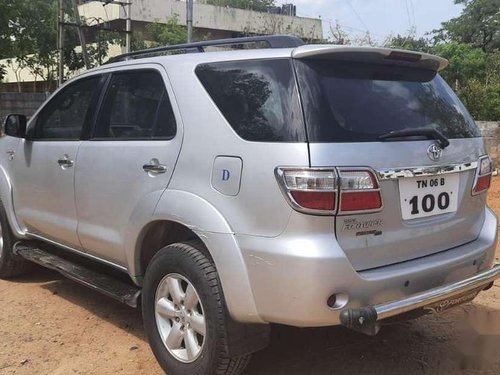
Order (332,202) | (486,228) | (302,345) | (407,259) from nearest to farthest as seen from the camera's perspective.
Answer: (332,202), (407,259), (486,228), (302,345)

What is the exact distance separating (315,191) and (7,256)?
3489 mm

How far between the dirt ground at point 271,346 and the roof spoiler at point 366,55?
1797 mm

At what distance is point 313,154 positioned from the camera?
2652 mm

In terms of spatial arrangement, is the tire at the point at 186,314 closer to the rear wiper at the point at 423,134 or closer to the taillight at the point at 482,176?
the rear wiper at the point at 423,134

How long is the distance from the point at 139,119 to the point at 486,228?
2215mm

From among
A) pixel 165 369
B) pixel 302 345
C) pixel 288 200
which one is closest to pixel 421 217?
pixel 288 200

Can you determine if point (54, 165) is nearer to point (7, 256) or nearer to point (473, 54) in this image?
point (7, 256)

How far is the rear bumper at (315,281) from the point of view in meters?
2.62

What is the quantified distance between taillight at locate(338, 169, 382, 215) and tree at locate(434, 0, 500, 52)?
1424 inches

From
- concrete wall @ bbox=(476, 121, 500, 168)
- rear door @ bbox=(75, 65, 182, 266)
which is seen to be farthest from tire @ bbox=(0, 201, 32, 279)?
concrete wall @ bbox=(476, 121, 500, 168)

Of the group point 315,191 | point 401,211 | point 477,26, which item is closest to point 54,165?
point 315,191

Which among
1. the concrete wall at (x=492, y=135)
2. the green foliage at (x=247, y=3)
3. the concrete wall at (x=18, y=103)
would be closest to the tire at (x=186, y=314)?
the concrete wall at (x=492, y=135)

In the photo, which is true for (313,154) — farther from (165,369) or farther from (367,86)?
(165,369)

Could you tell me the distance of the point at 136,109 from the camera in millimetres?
3682
